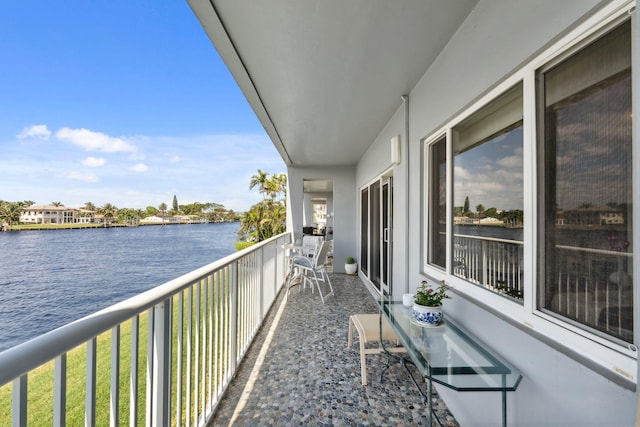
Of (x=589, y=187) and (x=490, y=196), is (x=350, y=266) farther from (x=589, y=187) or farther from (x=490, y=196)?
(x=589, y=187)

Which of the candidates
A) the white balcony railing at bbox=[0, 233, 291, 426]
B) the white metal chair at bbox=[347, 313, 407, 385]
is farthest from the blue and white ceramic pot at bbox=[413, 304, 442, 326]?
the white balcony railing at bbox=[0, 233, 291, 426]

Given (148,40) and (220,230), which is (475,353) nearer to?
(148,40)

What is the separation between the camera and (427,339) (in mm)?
1767

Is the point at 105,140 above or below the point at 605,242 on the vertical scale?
above

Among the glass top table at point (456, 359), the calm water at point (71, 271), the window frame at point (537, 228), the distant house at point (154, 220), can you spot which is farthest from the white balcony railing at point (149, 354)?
the distant house at point (154, 220)

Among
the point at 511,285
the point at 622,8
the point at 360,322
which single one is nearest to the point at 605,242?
the point at 511,285

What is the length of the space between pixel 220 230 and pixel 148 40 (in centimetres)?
1316

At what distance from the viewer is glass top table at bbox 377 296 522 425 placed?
1.32m

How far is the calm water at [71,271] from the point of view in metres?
3.85

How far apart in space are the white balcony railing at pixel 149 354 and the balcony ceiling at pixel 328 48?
1634mm

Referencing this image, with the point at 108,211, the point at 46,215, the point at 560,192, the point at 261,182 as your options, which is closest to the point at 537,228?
the point at 560,192

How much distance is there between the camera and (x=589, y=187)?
1.07m

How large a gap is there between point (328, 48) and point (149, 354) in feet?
7.37

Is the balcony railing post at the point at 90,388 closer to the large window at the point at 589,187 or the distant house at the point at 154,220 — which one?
the large window at the point at 589,187
